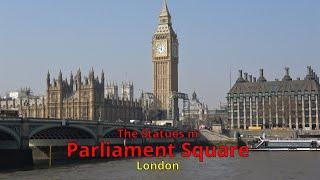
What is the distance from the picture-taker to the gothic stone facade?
5251 inches

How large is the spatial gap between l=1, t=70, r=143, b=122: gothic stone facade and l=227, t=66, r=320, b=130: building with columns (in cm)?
2745

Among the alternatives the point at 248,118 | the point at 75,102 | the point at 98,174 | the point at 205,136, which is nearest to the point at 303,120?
the point at 248,118

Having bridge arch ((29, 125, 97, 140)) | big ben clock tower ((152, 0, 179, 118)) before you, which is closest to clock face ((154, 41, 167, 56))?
big ben clock tower ((152, 0, 179, 118))

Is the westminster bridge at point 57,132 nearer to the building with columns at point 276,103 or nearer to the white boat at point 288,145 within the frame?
the white boat at point 288,145

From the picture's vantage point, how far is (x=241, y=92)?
148 m

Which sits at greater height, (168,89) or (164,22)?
(164,22)

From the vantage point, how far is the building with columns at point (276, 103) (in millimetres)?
137875

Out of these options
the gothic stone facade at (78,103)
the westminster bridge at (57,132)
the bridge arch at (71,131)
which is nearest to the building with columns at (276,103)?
the gothic stone facade at (78,103)

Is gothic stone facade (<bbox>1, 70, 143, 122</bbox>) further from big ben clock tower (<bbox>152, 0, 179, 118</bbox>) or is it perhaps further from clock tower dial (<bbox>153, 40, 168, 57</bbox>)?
clock tower dial (<bbox>153, 40, 168, 57</bbox>)

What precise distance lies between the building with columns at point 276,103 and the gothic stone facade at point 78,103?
27453 millimetres

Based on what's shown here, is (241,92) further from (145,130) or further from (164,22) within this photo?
(145,130)

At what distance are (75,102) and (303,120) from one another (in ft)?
169

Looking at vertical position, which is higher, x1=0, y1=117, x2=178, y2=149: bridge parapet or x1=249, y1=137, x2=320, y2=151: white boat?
x1=0, y1=117, x2=178, y2=149: bridge parapet

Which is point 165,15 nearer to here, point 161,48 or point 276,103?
point 161,48
